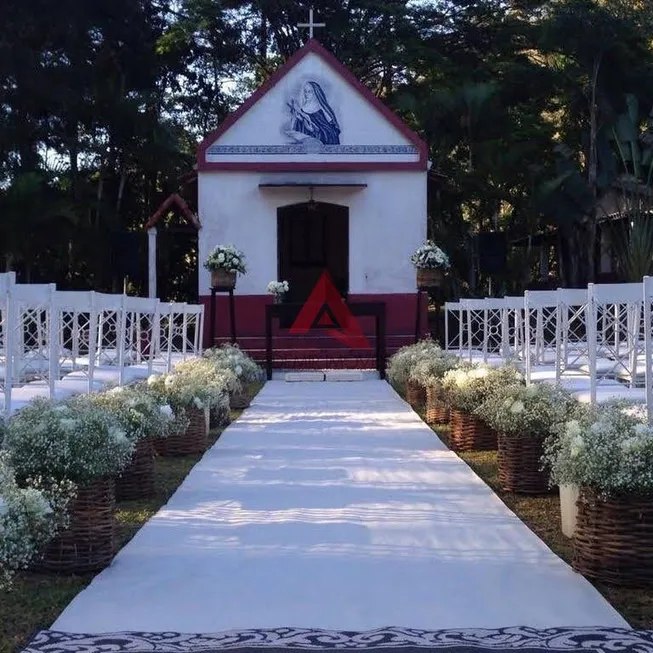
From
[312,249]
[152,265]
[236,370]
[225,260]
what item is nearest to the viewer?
[236,370]

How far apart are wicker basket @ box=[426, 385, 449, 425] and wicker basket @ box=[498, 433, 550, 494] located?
10.9 ft

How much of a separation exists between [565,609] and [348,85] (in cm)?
1662

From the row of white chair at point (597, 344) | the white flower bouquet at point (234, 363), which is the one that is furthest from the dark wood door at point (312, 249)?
the row of white chair at point (597, 344)

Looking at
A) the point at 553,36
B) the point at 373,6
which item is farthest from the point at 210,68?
the point at 553,36

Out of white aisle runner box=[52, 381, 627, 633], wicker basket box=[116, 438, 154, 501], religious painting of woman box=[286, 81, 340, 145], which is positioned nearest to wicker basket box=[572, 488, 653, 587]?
white aisle runner box=[52, 381, 627, 633]

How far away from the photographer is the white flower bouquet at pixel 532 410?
5.95 metres

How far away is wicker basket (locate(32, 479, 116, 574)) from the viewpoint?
14.3 ft

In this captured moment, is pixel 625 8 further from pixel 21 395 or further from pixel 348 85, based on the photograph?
pixel 21 395

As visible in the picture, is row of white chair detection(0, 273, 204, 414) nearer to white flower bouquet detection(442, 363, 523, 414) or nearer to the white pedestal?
white flower bouquet detection(442, 363, 523, 414)

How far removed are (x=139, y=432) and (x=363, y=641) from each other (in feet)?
9.10

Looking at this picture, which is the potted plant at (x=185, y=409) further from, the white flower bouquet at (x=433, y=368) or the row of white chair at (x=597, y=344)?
the row of white chair at (x=597, y=344)

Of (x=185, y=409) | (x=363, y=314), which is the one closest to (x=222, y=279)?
(x=363, y=314)

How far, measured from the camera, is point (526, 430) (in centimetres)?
607

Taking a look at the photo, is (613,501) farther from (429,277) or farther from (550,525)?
(429,277)
